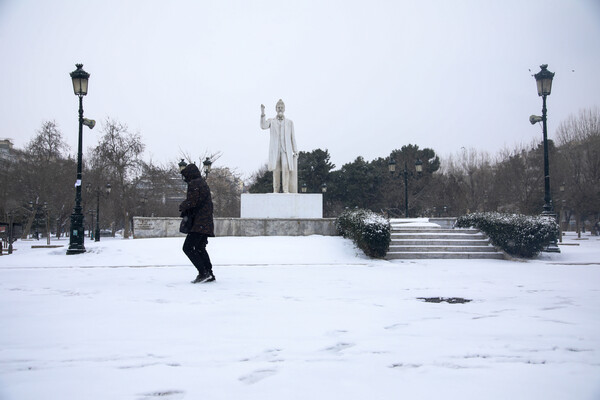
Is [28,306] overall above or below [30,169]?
below

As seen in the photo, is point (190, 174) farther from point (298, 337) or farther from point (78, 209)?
point (78, 209)

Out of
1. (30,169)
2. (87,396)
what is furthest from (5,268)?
(30,169)

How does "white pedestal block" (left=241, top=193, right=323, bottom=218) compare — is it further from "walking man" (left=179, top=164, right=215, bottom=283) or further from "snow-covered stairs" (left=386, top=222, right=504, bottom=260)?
"walking man" (left=179, top=164, right=215, bottom=283)

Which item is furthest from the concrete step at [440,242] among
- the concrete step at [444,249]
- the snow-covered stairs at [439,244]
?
the concrete step at [444,249]

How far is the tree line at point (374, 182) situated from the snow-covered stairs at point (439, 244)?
1532 centimetres

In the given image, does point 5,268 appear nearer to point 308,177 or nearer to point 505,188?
point 505,188

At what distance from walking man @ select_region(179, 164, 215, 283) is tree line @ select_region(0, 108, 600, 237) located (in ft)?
75.3

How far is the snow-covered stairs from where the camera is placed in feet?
38.3

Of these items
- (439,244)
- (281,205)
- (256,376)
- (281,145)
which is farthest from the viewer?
(281,145)

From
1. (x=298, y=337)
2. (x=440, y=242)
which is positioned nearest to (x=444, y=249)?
(x=440, y=242)

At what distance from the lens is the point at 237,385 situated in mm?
2627

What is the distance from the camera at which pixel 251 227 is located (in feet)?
50.6

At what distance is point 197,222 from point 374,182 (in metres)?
42.6

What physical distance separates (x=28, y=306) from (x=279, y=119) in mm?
12324
